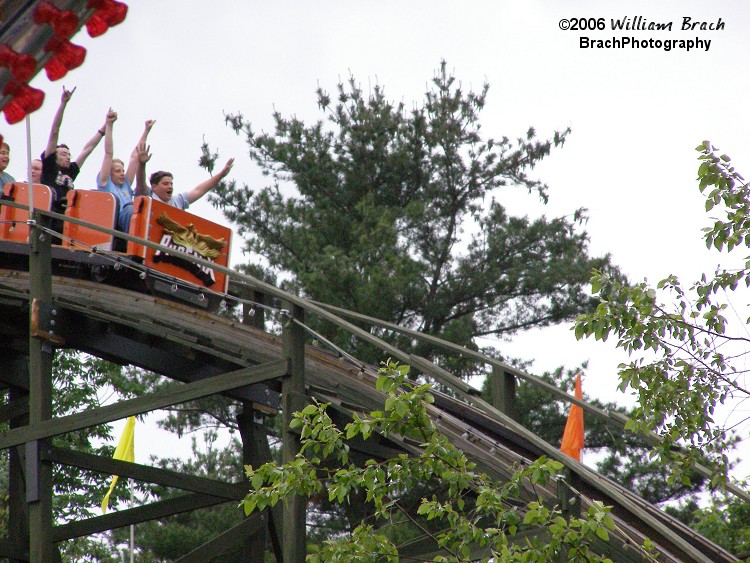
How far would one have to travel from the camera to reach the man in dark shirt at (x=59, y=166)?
1127cm

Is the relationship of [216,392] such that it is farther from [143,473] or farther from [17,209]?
[17,209]

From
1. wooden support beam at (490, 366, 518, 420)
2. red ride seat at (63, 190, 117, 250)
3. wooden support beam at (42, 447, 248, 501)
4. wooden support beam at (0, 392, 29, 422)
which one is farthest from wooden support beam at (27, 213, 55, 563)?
wooden support beam at (490, 366, 518, 420)

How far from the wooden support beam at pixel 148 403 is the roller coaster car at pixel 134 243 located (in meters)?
2.06

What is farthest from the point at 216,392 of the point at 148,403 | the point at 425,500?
the point at 425,500

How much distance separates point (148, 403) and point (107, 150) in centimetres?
382

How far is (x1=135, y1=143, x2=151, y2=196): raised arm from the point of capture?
1146 cm

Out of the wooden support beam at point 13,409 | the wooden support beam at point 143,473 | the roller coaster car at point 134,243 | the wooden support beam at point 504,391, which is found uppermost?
the roller coaster car at point 134,243

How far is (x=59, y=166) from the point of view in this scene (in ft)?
39.0

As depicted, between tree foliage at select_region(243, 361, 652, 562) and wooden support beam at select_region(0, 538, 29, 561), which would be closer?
tree foliage at select_region(243, 361, 652, 562)

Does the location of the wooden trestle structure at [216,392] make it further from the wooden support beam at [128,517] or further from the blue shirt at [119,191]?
the blue shirt at [119,191]

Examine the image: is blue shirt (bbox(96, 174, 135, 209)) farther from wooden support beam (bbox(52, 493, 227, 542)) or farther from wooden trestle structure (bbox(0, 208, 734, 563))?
wooden support beam (bbox(52, 493, 227, 542))

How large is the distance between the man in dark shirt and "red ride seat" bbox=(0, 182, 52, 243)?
169 millimetres

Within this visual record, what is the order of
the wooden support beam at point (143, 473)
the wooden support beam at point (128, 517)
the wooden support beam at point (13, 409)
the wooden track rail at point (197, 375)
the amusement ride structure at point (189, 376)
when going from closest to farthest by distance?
the amusement ride structure at point (189, 376) < the wooden track rail at point (197, 375) < the wooden support beam at point (143, 473) < the wooden support beam at point (128, 517) < the wooden support beam at point (13, 409)

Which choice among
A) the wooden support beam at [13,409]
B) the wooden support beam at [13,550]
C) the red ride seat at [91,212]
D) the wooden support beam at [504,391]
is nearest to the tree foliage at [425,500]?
the wooden support beam at [504,391]
